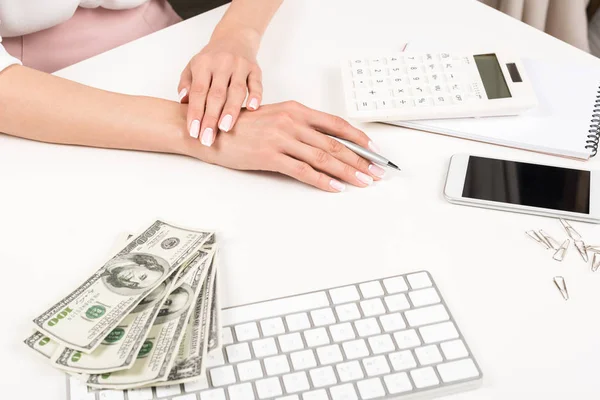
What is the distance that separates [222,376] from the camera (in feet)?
1.88

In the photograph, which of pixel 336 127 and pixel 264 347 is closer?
pixel 264 347

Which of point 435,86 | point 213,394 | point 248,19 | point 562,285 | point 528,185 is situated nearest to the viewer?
point 213,394

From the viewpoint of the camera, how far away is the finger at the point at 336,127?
2.69 ft

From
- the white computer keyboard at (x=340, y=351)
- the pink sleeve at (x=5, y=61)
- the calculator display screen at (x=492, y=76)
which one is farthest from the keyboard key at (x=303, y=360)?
the pink sleeve at (x=5, y=61)

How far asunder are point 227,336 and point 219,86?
1.25 feet

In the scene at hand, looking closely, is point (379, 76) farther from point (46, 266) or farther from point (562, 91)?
point (46, 266)

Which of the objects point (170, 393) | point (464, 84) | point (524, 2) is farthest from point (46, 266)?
point (524, 2)

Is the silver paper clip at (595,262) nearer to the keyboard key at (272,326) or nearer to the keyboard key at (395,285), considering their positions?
the keyboard key at (395,285)

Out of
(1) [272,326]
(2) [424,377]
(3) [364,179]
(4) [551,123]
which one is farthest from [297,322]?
(4) [551,123]

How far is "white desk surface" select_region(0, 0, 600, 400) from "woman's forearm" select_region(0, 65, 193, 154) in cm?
2

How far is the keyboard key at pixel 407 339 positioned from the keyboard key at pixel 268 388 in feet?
0.38

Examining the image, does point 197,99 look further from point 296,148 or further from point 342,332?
point 342,332

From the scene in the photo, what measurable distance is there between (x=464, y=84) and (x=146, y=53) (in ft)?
1.55

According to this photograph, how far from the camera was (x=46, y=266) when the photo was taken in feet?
2.28
